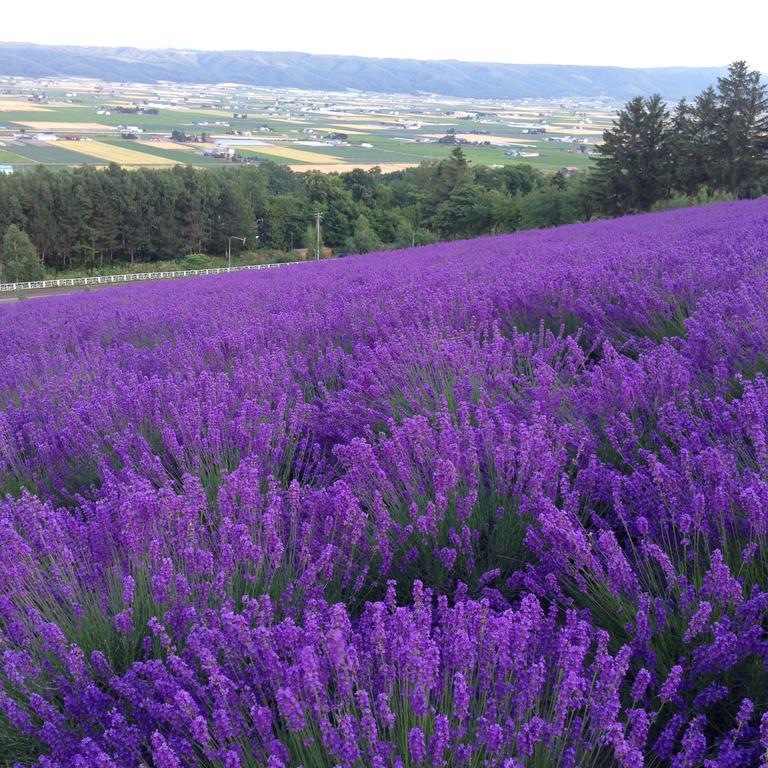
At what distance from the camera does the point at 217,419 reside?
2777 mm

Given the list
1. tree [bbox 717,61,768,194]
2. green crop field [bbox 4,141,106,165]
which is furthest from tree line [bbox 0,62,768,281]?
green crop field [bbox 4,141,106,165]

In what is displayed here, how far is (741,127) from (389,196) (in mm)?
46073

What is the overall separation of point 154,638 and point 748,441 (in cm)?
164

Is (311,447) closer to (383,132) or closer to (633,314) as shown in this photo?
(633,314)

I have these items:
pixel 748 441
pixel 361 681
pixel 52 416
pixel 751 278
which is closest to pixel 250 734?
pixel 361 681

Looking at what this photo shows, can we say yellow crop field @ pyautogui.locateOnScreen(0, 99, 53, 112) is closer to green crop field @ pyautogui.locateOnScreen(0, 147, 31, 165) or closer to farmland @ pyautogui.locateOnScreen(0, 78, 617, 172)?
farmland @ pyautogui.locateOnScreen(0, 78, 617, 172)

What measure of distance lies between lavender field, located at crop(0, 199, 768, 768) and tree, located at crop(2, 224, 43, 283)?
54621 mm

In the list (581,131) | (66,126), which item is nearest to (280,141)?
(66,126)

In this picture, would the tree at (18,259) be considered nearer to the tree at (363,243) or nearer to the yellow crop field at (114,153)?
the tree at (363,243)

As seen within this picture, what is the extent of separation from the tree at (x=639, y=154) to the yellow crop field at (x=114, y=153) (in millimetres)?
80193

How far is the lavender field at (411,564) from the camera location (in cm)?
128

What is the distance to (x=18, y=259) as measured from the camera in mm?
52719

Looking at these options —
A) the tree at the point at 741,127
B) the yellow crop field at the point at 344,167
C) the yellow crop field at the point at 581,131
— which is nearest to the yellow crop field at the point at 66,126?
the yellow crop field at the point at 344,167

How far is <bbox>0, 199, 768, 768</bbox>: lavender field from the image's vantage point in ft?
4.18
